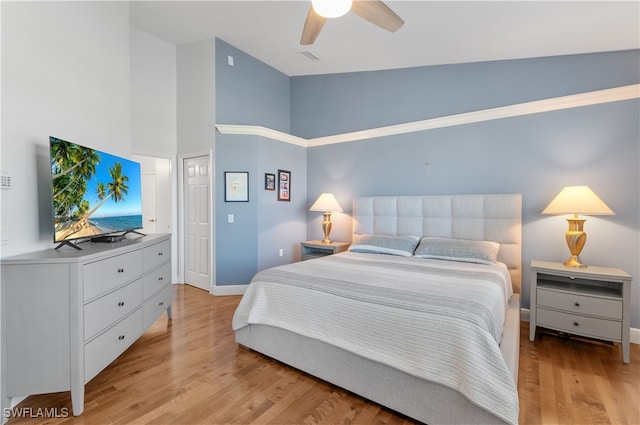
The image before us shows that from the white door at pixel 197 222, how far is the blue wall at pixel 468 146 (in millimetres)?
377

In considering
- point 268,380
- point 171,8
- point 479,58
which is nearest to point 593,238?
point 479,58

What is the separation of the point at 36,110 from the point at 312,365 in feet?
8.66

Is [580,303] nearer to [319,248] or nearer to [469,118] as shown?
[469,118]

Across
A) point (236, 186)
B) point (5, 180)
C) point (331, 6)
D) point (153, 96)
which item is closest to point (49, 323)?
point (5, 180)

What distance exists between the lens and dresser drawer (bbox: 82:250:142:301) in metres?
1.75

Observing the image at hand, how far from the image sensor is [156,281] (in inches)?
105

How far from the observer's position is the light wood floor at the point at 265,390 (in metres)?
1.72

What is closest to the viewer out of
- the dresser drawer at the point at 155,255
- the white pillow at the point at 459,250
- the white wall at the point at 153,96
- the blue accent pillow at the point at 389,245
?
the dresser drawer at the point at 155,255

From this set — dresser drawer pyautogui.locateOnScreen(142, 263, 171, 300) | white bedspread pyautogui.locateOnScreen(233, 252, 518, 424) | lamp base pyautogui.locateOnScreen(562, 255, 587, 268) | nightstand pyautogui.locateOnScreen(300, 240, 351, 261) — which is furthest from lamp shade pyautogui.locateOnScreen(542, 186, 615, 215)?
dresser drawer pyautogui.locateOnScreen(142, 263, 171, 300)

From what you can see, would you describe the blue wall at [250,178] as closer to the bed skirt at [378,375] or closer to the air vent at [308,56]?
the air vent at [308,56]

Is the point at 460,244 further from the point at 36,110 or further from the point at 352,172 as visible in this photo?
the point at 36,110

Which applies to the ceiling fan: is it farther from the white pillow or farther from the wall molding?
the white pillow

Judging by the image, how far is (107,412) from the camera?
5.72 feet

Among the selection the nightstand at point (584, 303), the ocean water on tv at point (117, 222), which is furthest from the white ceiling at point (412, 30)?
the ocean water on tv at point (117, 222)
